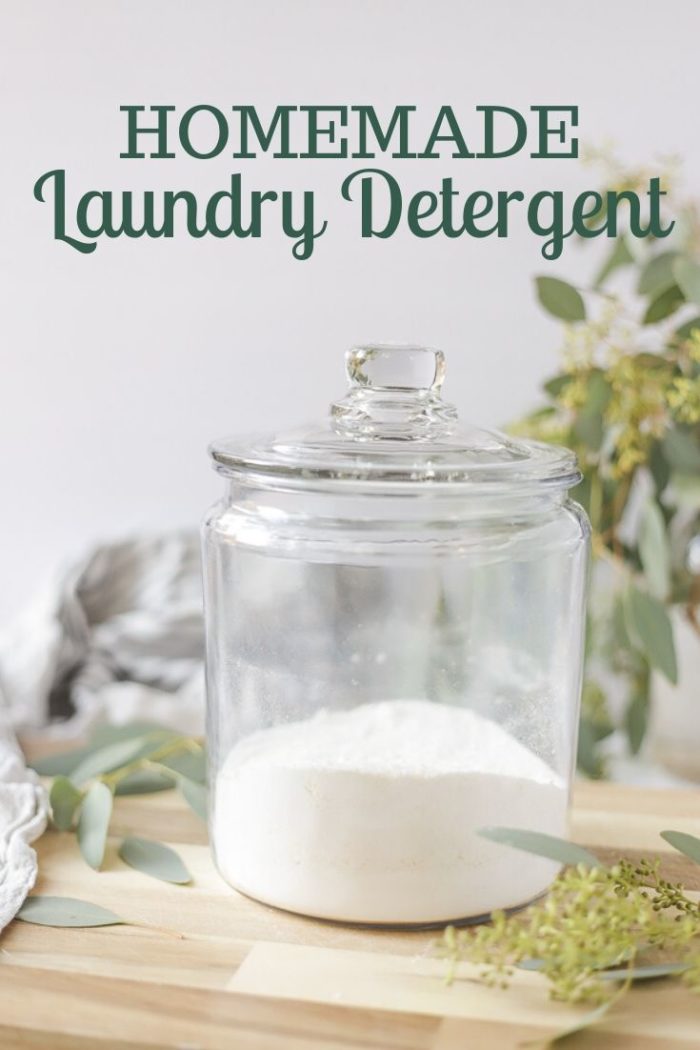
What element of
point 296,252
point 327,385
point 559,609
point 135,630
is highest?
point 296,252

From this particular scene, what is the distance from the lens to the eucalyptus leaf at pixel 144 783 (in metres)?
0.90

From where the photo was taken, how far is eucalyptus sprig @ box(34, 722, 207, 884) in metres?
0.77

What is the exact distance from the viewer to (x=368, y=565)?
0.69 meters

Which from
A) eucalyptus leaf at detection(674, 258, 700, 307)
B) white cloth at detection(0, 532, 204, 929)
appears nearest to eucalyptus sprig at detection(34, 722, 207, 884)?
white cloth at detection(0, 532, 204, 929)

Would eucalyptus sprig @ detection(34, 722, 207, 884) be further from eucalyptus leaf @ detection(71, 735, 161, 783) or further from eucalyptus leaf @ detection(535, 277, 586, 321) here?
eucalyptus leaf @ detection(535, 277, 586, 321)

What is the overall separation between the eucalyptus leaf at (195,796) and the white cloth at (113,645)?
285 mm

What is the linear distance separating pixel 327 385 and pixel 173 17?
0.40 m

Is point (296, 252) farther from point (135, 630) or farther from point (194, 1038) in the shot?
point (194, 1038)

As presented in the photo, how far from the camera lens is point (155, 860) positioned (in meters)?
0.77

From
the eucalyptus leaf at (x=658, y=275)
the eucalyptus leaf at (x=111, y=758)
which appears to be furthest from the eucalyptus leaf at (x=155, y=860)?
the eucalyptus leaf at (x=658, y=275)

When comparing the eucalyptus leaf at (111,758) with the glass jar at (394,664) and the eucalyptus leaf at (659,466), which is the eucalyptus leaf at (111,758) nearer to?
the glass jar at (394,664)

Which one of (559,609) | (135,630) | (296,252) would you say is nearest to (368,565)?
(559,609)

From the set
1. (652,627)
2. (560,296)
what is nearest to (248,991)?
(652,627)

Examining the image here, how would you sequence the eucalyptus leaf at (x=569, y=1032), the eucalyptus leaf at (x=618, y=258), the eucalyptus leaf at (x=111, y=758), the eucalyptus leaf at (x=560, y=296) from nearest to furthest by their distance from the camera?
1. the eucalyptus leaf at (x=569, y=1032)
2. the eucalyptus leaf at (x=111, y=758)
3. the eucalyptus leaf at (x=560, y=296)
4. the eucalyptus leaf at (x=618, y=258)
